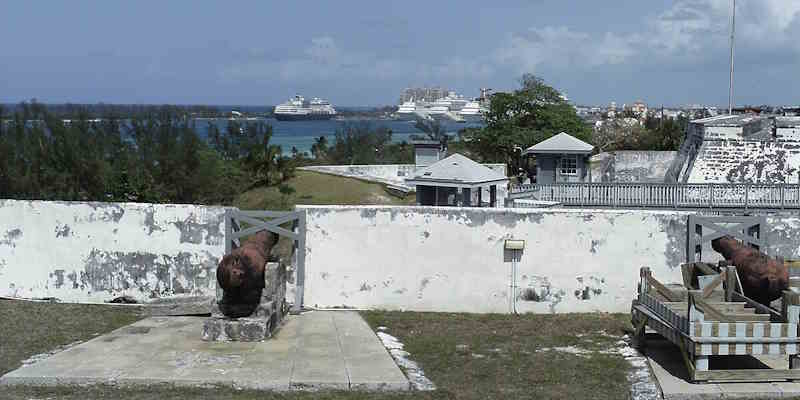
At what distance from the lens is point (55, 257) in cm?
1391

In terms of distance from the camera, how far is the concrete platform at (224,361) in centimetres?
923

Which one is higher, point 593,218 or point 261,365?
point 593,218

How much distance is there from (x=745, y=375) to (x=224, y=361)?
566cm

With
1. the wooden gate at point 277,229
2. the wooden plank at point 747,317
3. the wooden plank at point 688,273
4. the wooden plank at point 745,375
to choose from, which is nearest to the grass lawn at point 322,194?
the wooden gate at point 277,229

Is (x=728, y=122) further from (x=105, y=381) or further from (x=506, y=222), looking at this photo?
(x=105, y=381)

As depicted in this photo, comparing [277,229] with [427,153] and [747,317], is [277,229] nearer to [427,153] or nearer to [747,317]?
[747,317]

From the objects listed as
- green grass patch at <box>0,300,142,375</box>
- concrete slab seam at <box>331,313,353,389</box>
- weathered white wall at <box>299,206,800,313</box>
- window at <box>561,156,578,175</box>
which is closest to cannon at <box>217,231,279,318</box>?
concrete slab seam at <box>331,313,353,389</box>

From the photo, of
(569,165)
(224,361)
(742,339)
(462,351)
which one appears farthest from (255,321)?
(569,165)

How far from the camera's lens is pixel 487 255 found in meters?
13.4

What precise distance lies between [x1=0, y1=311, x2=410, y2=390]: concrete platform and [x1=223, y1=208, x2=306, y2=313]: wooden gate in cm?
138

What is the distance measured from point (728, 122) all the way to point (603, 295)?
706 inches

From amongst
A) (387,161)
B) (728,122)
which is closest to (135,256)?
(728,122)

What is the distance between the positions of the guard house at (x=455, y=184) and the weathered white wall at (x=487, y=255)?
34.2 feet

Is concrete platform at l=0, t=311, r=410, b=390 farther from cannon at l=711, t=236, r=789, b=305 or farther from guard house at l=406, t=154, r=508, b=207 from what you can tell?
guard house at l=406, t=154, r=508, b=207
